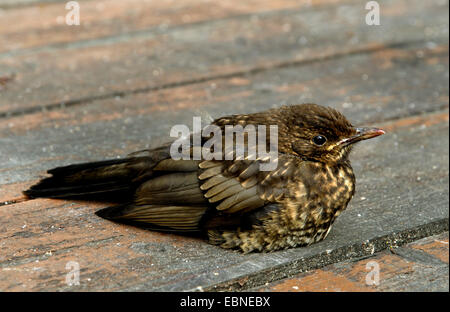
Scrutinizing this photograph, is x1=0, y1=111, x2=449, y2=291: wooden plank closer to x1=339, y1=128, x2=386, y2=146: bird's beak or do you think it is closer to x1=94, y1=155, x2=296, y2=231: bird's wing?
x1=94, y1=155, x2=296, y2=231: bird's wing

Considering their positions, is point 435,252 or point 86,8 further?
point 86,8

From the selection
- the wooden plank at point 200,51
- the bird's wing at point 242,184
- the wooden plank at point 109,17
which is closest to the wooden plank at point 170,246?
the bird's wing at point 242,184

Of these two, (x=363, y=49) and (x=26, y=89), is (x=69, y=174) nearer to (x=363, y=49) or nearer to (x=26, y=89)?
(x=26, y=89)

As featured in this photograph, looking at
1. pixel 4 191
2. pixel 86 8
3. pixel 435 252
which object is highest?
pixel 86 8

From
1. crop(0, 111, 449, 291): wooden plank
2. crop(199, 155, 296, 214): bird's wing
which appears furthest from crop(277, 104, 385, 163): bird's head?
crop(0, 111, 449, 291): wooden plank

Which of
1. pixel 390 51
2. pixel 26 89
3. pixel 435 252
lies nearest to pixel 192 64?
pixel 26 89

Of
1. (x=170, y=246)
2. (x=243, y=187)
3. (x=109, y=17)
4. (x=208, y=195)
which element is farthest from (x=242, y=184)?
(x=109, y=17)
